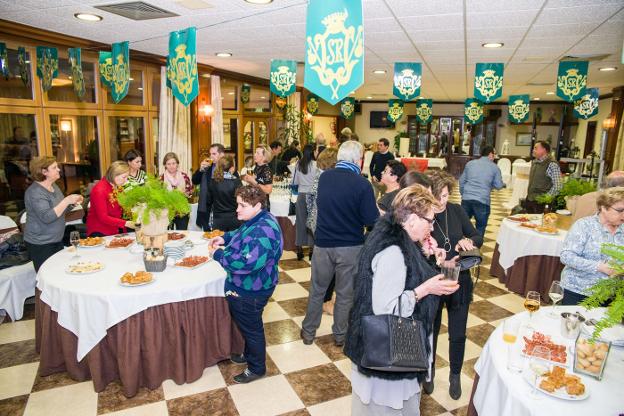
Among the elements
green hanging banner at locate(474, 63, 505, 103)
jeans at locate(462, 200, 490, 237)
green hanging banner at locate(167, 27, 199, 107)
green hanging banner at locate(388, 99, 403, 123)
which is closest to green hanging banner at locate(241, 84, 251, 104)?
green hanging banner at locate(388, 99, 403, 123)

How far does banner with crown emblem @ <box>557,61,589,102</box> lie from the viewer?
603 centimetres

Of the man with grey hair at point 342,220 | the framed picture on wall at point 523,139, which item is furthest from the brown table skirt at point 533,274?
the framed picture on wall at point 523,139

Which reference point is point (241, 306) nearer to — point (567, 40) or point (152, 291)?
point (152, 291)

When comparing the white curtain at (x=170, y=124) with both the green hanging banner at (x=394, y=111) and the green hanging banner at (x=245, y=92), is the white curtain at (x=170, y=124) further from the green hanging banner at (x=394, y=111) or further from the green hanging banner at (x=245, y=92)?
the green hanging banner at (x=394, y=111)

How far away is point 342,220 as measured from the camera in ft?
10.7

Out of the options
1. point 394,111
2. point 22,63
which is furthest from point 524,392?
point 394,111

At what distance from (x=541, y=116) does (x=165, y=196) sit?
18.6 m

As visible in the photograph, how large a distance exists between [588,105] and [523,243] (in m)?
6.72

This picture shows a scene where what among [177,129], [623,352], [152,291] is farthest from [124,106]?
[623,352]

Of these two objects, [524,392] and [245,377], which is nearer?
[524,392]

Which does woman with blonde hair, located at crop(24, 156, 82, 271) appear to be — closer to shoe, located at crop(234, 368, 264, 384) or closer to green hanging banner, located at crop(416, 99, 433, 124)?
shoe, located at crop(234, 368, 264, 384)

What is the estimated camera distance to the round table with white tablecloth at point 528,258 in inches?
179

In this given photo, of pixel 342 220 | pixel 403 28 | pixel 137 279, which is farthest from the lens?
pixel 403 28

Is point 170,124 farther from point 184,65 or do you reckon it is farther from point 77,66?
point 184,65
